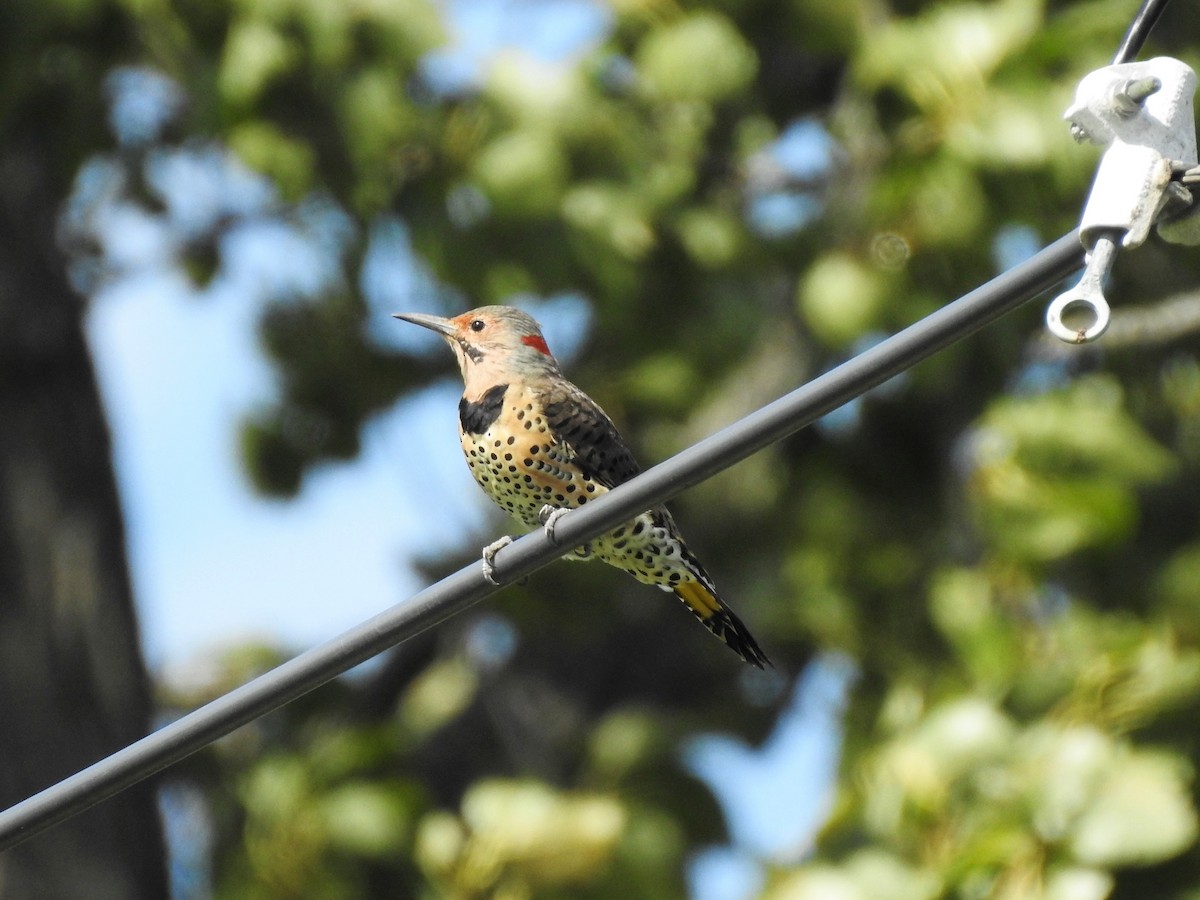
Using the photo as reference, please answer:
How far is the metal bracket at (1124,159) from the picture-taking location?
2715mm

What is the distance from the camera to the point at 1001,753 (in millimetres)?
5570

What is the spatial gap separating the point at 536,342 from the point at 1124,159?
8.85 feet

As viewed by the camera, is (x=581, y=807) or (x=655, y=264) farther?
(x=655, y=264)

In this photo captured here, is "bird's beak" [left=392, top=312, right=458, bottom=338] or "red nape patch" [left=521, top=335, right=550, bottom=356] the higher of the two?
"bird's beak" [left=392, top=312, right=458, bottom=338]

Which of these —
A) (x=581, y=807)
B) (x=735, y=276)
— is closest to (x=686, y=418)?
(x=735, y=276)

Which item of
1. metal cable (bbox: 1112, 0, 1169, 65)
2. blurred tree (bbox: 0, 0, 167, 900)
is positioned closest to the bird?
metal cable (bbox: 1112, 0, 1169, 65)

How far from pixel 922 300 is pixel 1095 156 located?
0.78 metres

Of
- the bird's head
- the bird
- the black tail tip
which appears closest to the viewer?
the black tail tip

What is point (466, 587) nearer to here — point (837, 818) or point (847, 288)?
point (837, 818)

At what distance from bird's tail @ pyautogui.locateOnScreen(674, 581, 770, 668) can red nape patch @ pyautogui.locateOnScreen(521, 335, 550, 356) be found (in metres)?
0.80

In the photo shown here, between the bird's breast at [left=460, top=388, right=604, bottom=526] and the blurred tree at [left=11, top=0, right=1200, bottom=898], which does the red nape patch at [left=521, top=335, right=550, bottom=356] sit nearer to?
the bird's breast at [left=460, top=388, right=604, bottom=526]

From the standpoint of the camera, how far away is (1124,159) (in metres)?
2.83

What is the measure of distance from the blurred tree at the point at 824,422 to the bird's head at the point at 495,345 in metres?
1.22

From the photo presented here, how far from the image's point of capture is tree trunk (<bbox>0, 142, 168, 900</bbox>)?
6859 millimetres
